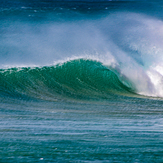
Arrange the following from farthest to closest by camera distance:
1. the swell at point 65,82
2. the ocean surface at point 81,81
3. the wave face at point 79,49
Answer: the wave face at point 79,49
the swell at point 65,82
the ocean surface at point 81,81

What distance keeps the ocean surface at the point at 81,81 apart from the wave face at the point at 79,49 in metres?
0.04

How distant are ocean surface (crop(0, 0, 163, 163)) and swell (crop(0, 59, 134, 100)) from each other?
0.11 ft

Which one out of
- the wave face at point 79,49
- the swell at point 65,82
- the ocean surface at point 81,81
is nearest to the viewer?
the ocean surface at point 81,81

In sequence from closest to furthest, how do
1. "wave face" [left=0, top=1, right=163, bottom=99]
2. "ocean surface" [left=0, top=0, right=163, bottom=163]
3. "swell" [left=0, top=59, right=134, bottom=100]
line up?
"ocean surface" [left=0, top=0, right=163, bottom=163] < "swell" [left=0, top=59, right=134, bottom=100] < "wave face" [left=0, top=1, right=163, bottom=99]

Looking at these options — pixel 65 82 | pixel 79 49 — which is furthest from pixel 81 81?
pixel 79 49

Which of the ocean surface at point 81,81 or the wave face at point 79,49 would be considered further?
the wave face at point 79,49

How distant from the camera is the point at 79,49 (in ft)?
53.6

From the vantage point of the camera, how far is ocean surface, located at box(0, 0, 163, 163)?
6625mm

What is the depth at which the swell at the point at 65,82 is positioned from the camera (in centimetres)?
1188

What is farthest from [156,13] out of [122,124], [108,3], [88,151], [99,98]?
[88,151]

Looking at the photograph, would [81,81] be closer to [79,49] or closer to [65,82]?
[65,82]

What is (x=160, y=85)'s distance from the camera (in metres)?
12.6

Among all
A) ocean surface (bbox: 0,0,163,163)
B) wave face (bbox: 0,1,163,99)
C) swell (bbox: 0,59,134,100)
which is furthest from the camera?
wave face (bbox: 0,1,163,99)

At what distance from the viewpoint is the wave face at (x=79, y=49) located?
1303 cm
